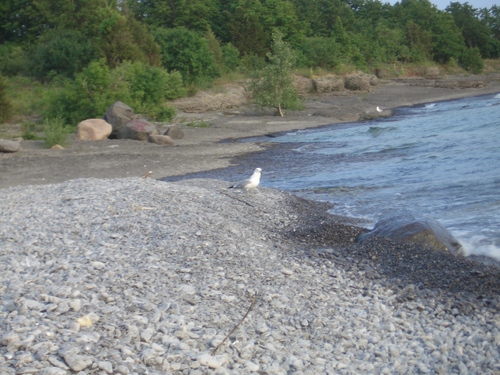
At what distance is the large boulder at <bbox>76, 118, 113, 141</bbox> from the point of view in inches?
903

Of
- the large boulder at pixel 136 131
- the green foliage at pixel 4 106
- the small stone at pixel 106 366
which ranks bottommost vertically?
the large boulder at pixel 136 131

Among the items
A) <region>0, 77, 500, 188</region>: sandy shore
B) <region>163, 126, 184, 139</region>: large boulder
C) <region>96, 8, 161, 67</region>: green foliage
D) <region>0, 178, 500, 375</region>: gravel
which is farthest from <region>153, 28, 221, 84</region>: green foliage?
<region>0, 178, 500, 375</region>: gravel

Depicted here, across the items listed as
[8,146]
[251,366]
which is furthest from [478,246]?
[8,146]

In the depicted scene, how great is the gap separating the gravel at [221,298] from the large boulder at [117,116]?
14204 millimetres

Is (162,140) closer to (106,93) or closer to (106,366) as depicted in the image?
(106,93)

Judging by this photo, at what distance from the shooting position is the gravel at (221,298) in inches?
204

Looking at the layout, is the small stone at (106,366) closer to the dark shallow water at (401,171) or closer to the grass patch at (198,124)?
the dark shallow water at (401,171)

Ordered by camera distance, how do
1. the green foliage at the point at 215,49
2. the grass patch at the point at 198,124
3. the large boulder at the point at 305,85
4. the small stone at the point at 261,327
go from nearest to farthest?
the small stone at the point at 261,327 < the grass patch at the point at 198,124 < the green foliage at the point at 215,49 < the large boulder at the point at 305,85

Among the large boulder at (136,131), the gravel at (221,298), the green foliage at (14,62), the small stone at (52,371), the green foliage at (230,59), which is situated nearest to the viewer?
the small stone at (52,371)

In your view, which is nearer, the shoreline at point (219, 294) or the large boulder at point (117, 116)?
the shoreline at point (219, 294)

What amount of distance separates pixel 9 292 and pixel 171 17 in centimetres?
5044

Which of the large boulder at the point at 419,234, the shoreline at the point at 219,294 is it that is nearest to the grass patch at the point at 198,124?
the shoreline at the point at 219,294

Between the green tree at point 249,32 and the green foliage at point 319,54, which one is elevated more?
the green tree at point 249,32

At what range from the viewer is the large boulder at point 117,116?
2417cm
